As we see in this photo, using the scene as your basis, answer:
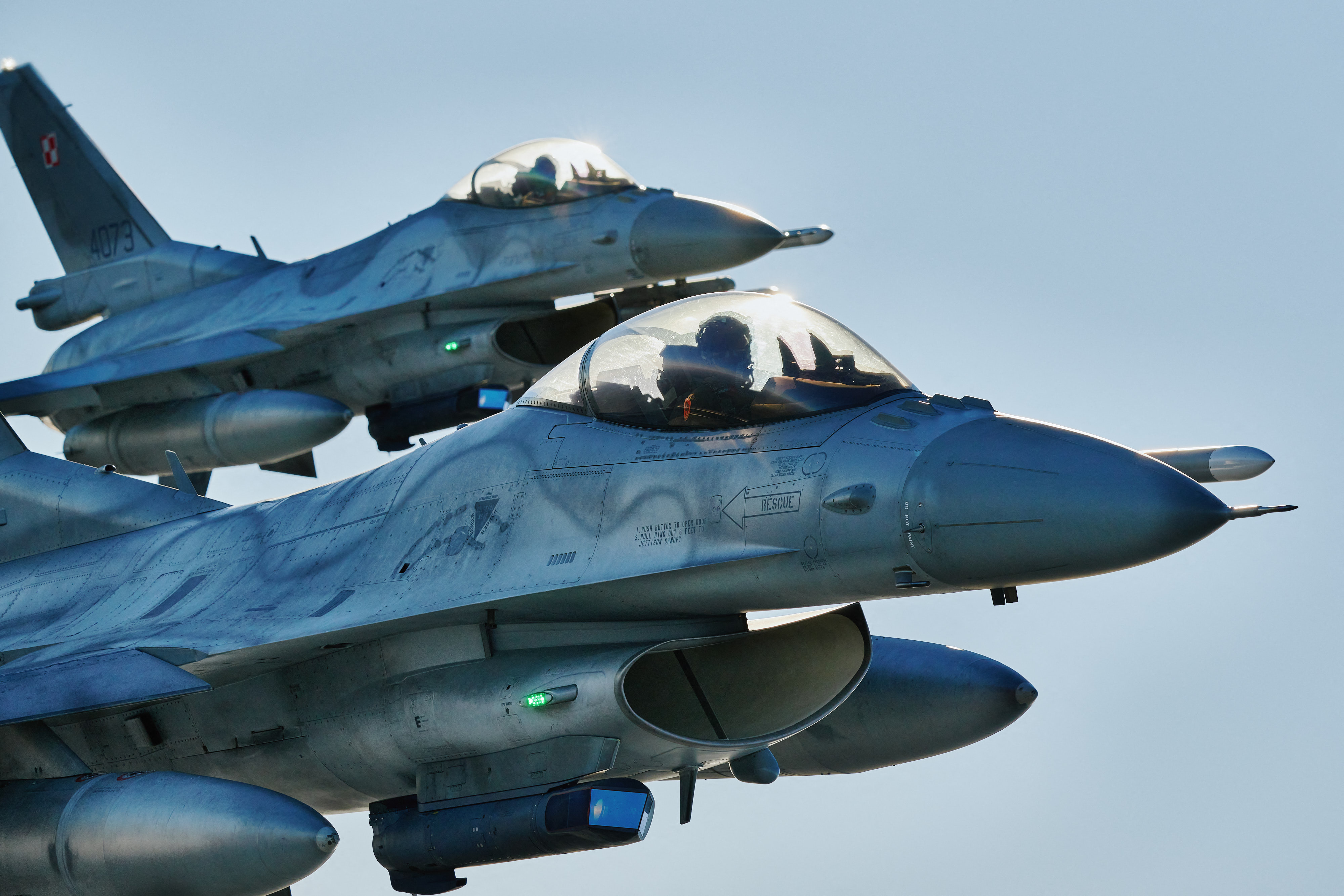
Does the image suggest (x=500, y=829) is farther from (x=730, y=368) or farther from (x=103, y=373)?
(x=103, y=373)

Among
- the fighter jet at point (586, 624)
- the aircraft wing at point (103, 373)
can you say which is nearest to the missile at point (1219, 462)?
the fighter jet at point (586, 624)

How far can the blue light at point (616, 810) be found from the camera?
8555mm

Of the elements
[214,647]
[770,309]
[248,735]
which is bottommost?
[248,735]

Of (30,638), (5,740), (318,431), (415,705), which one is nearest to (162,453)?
(318,431)

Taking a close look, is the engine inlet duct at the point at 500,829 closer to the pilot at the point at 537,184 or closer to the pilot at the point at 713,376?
the pilot at the point at 713,376

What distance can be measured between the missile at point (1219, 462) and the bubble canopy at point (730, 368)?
1.67 metres

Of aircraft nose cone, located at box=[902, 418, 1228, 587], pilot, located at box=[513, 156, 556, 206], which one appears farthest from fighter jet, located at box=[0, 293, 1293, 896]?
pilot, located at box=[513, 156, 556, 206]

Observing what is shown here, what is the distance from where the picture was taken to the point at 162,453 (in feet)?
57.1

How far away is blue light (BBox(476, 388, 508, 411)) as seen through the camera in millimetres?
16141

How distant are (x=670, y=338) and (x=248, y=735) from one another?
3600 millimetres

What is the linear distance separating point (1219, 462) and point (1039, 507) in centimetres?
208

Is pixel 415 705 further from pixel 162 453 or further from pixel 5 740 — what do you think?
pixel 162 453

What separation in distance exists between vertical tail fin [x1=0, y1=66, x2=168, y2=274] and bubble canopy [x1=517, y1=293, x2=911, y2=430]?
1281 centimetres

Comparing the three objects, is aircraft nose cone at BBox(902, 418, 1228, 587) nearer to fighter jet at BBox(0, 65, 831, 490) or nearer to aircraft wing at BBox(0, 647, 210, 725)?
aircraft wing at BBox(0, 647, 210, 725)
